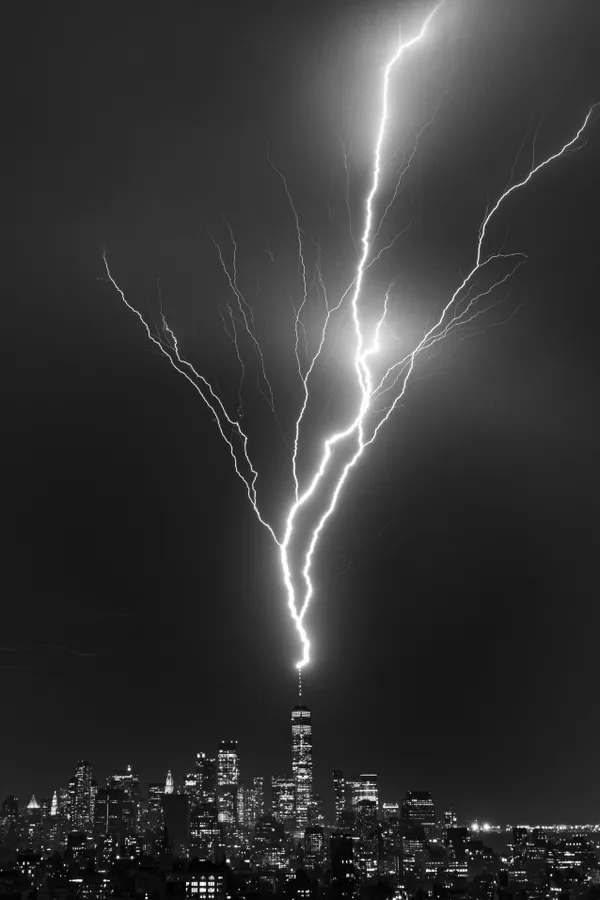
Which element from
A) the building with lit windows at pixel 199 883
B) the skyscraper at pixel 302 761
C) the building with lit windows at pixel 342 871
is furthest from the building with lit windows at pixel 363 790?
the building with lit windows at pixel 199 883

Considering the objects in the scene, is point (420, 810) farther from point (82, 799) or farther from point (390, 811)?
point (82, 799)

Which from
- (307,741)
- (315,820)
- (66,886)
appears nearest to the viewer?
(66,886)

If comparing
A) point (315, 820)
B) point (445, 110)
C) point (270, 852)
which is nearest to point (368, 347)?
point (445, 110)

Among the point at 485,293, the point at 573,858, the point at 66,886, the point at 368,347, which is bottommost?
the point at 66,886

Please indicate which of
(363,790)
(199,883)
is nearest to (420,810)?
(363,790)

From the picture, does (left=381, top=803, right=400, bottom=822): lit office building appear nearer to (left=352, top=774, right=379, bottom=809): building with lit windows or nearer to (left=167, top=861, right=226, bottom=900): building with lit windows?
(left=352, top=774, right=379, bottom=809): building with lit windows

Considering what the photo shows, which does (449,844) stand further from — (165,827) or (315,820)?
(165,827)

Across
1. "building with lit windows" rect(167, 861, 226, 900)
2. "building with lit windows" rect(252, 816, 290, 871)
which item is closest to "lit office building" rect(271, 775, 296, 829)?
"building with lit windows" rect(252, 816, 290, 871)

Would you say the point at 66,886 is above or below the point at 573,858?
below

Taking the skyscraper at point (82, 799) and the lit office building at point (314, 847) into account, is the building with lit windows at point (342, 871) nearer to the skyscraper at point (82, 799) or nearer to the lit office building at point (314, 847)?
the lit office building at point (314, 847)
